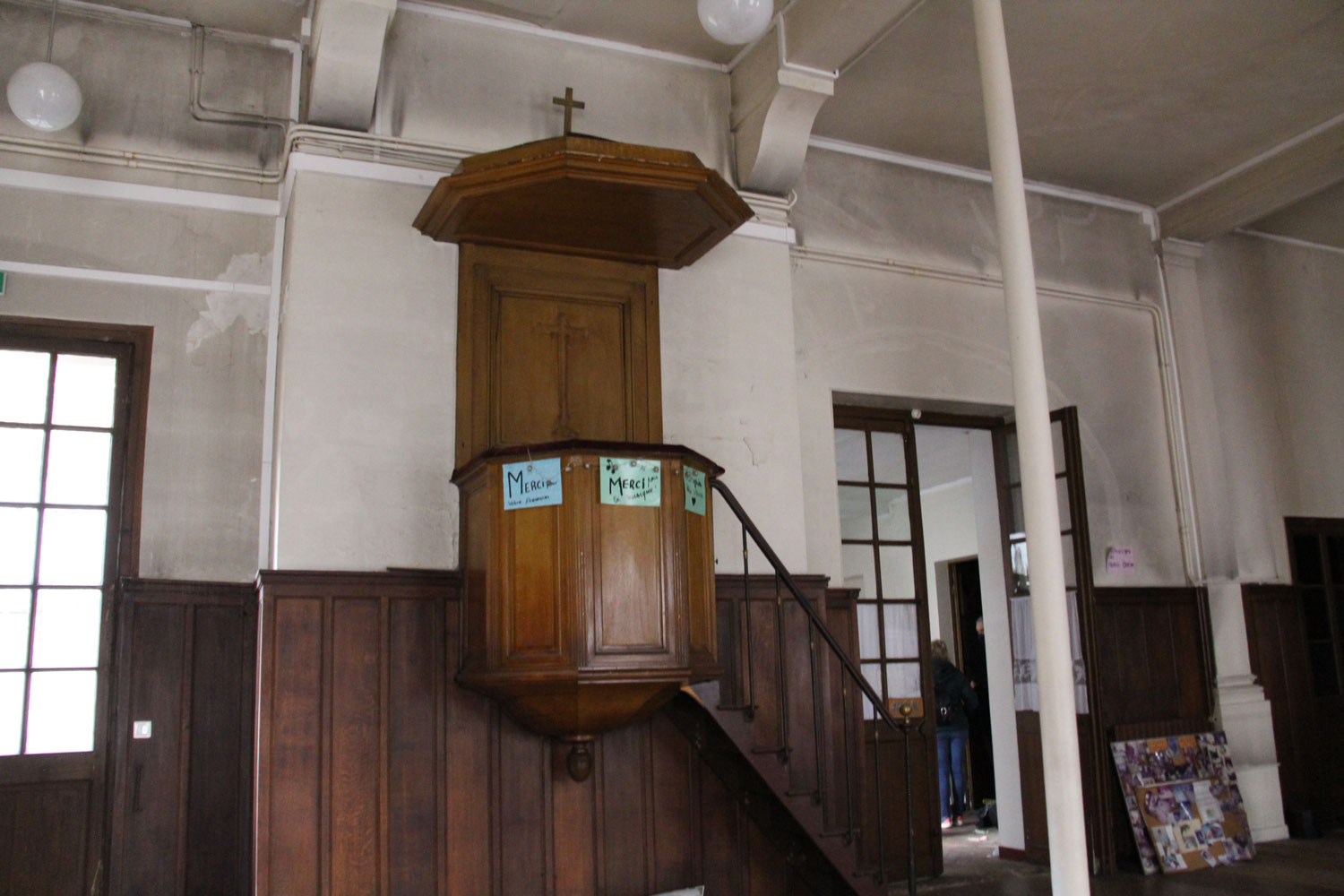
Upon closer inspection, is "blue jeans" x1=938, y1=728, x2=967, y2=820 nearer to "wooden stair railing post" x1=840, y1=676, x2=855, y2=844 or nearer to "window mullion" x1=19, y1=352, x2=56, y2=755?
"wooden stair railing post" x1=840, y1=676, x2=855, y2=844

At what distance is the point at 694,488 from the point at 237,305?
7.85 feet

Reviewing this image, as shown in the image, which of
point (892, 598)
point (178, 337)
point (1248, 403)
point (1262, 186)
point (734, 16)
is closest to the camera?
point (734, 16)

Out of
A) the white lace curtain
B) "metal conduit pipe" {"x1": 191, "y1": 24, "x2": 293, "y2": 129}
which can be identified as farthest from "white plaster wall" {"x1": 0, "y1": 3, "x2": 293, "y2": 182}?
the white lace curtain

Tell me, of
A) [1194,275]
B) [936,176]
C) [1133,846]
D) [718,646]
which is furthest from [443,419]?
[1194,275]

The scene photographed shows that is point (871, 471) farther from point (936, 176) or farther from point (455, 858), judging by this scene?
point (455, 858)

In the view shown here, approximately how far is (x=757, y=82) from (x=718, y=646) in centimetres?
297

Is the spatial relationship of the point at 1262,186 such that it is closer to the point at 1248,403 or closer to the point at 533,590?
the point at 1248,403

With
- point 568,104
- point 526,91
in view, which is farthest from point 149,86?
point 568,104

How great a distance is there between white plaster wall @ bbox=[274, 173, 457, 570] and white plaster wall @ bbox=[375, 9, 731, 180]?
0.51 metres

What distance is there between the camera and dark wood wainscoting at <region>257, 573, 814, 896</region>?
4.61 m

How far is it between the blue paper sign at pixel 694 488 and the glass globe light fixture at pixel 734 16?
1.73m

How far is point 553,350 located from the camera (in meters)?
5.47

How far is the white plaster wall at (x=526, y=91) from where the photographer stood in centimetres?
548

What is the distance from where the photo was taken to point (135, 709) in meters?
4.88
